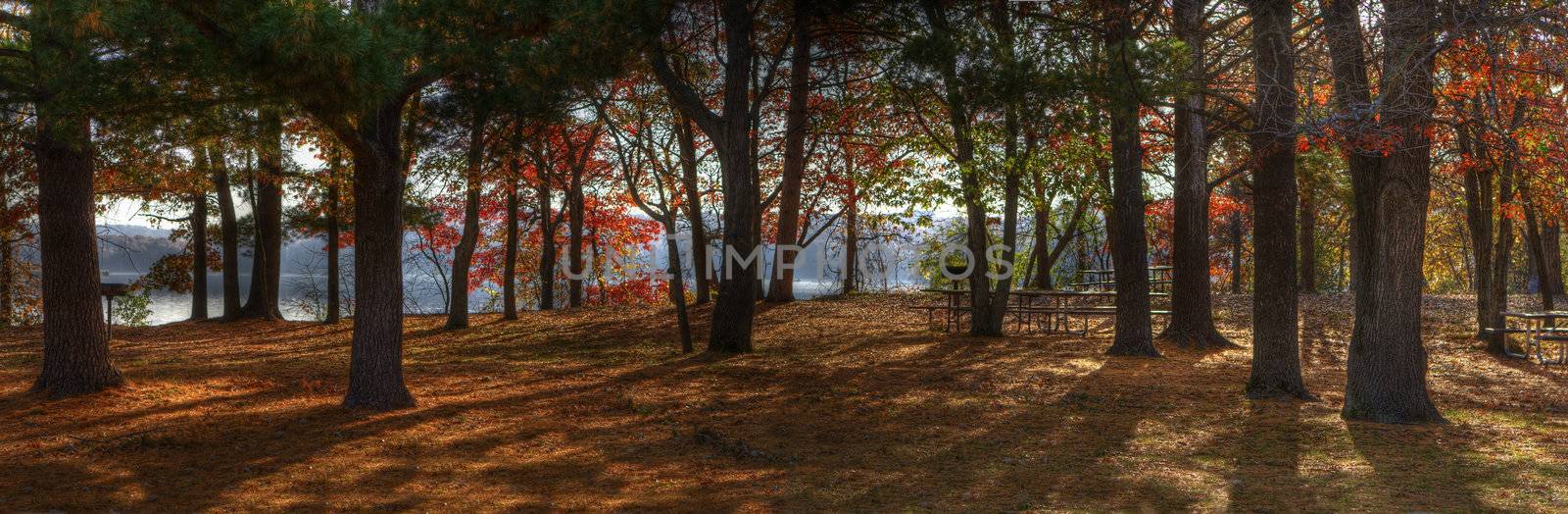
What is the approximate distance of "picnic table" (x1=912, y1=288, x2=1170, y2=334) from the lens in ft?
44.6

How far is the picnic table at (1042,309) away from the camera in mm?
13587

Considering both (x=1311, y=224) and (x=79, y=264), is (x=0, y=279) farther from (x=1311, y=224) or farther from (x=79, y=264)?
(x=1311, y=224)

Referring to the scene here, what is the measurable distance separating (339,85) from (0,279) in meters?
16.5

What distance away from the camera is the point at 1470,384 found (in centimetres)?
980

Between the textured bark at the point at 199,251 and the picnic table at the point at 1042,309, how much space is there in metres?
12.4

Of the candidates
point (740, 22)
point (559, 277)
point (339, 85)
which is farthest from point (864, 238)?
point (339, 85)

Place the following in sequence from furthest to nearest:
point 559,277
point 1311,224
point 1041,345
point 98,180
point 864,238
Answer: point 559,277 → point 864,238 → point 1311,224 → point 98,180 → point 1041,345

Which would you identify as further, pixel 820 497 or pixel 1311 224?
pixel 1311 224

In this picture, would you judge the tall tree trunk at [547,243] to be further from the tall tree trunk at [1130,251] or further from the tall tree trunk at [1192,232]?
the tall tree trunk at [1192,232]

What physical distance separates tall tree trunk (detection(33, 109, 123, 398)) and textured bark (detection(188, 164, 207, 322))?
10.5 meters

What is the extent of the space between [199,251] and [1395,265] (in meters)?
18.1

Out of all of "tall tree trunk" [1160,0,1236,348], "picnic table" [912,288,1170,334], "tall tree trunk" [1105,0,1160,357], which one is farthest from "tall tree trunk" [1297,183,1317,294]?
"tall tree trunk" [1105,0,1160,357]

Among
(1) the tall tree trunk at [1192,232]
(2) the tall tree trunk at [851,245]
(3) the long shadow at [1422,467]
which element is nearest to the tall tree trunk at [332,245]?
(2) the tall tree trunk at [851,245]

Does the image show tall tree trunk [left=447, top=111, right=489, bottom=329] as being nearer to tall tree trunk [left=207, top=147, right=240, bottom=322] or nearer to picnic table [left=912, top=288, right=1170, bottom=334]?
tall tree trunk [left=207, top=147, right=240, bottom=322]
